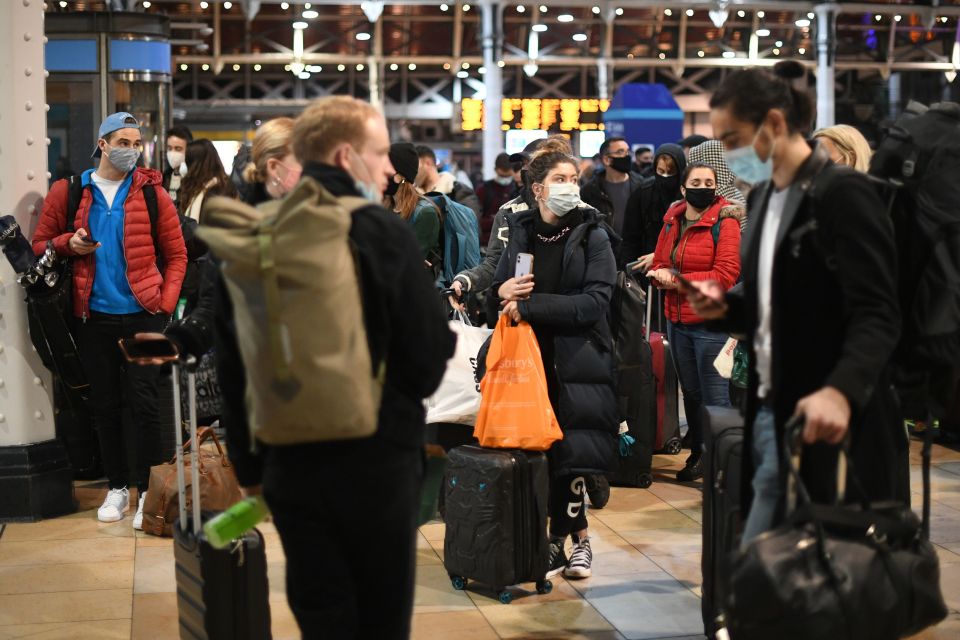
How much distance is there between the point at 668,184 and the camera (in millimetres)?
8070

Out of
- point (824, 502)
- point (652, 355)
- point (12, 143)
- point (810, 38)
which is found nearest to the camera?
point (824, 502)

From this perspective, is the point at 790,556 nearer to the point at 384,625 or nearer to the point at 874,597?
the point at 874,597

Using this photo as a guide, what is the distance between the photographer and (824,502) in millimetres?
2805

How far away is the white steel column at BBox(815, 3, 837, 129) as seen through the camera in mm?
24281

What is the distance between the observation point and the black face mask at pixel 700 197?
20.8 ft

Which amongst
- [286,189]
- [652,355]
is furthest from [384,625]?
[652,355]

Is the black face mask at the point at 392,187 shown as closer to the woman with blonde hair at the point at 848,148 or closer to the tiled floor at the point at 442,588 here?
the tiled floor at the point at 442,588

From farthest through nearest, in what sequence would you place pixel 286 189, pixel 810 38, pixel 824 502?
pixel 810 38, pixel 286 189, pixel 824 502

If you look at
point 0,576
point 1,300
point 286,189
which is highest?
point 286,189

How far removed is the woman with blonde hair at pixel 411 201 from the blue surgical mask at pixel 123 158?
119 centimetres

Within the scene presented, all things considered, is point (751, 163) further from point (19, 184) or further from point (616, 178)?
point (616, 178)

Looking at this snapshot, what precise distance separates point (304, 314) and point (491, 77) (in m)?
20.1

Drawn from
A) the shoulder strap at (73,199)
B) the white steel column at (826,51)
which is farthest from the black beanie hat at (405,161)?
the white steel column at (826,51)

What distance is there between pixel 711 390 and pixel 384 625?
392 cm
